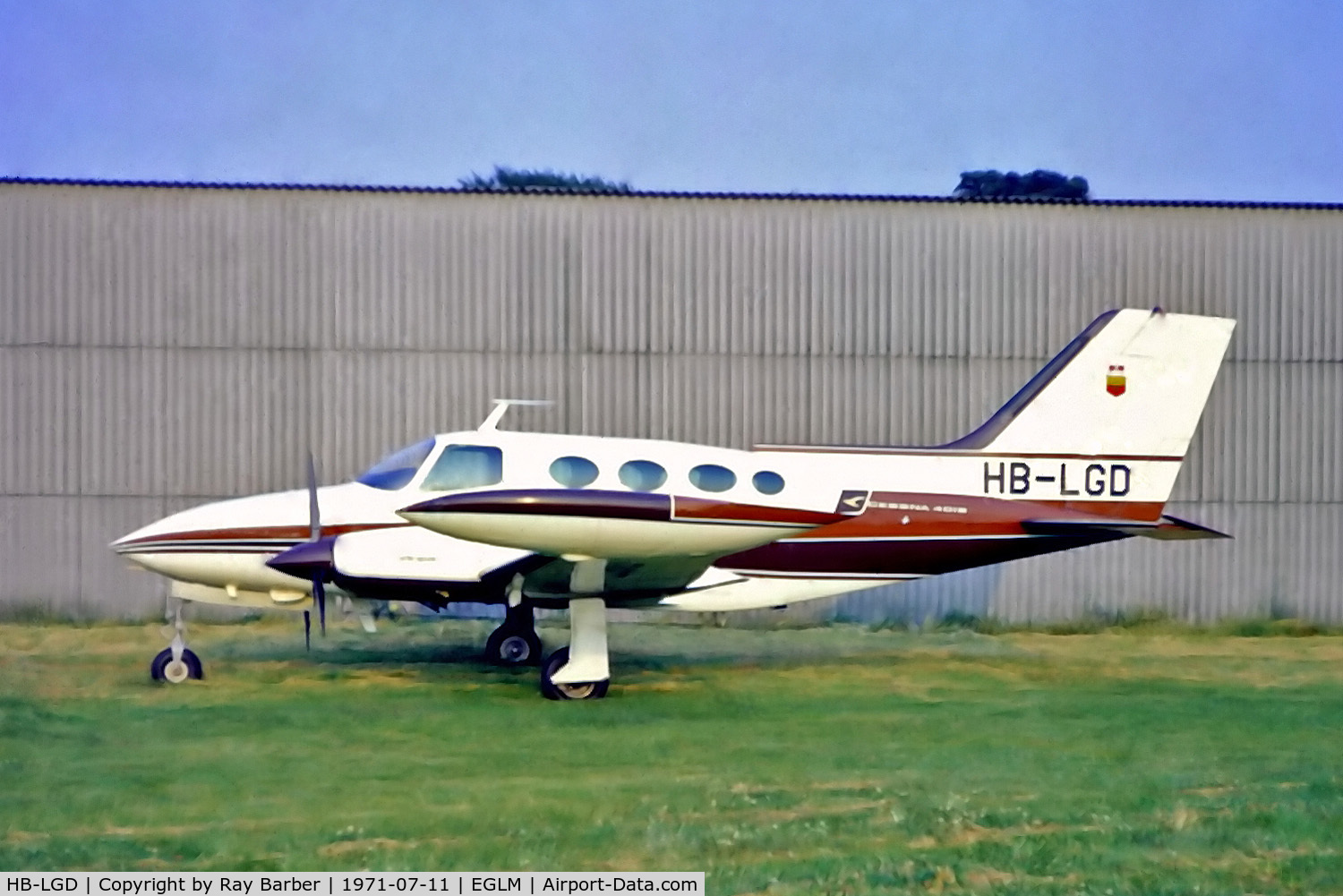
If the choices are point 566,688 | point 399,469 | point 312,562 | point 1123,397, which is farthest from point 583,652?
point 1123,397

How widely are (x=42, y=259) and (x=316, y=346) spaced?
3.94m

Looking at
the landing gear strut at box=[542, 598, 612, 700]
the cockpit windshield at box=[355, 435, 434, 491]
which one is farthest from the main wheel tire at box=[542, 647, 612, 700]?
the cockpit windshield at box=[355, 435, 434, 491]

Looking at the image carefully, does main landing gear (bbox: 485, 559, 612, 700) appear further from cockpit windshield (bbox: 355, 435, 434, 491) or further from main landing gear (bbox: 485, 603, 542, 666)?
main landing gear (bbox: 485, 603, 542, 666)

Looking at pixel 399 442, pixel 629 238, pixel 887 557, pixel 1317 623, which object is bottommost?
pixel 1317 623

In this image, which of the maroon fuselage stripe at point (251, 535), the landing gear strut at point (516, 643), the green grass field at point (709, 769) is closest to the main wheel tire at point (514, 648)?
the landing gear strut at point (516, 643)

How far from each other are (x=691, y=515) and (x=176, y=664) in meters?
5.30

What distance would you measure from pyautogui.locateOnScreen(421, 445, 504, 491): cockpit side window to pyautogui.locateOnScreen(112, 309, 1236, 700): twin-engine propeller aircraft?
2 centimetres

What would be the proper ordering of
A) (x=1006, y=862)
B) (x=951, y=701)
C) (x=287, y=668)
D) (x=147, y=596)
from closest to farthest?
(x=1006, y=862), (x=951, y=701), (x=287, y=668), (x=147, y=596)

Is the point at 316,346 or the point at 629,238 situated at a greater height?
the point at 629,238

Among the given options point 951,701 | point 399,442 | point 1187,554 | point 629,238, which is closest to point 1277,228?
point 1187,554

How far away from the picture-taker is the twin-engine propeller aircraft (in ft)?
40.5

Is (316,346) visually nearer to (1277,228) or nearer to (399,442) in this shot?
(399,442)

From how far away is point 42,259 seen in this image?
20.1 meters

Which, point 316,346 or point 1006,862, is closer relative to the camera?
point 1006,862
